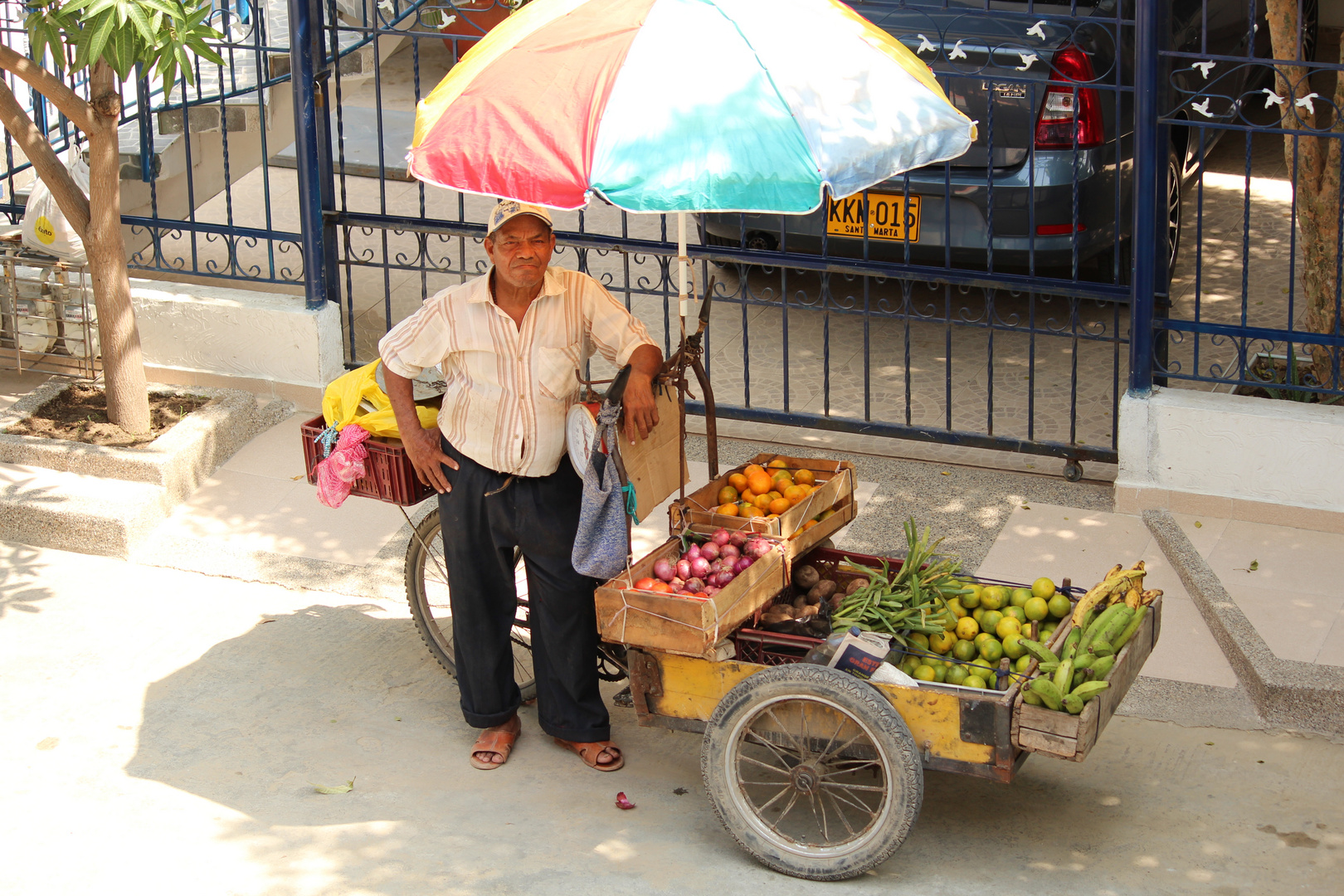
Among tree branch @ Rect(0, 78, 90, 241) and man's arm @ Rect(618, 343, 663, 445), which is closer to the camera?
man's arm @ Rect(618, 343, 663, 445)

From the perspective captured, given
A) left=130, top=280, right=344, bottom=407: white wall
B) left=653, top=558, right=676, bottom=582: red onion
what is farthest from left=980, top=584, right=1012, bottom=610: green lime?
left=130, top=280, right=344, bottom=407: white wall

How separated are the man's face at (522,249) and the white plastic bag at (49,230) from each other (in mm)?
4101

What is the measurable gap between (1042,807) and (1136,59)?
2.91 meters

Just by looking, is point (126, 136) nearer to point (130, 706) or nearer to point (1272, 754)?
point (130, 706)

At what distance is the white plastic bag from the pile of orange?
4379mm

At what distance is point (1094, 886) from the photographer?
12.8 ft

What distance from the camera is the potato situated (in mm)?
4500

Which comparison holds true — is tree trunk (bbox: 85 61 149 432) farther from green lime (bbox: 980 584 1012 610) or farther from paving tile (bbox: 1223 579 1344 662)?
paving tile (bbox: 1223 579 1344 662)

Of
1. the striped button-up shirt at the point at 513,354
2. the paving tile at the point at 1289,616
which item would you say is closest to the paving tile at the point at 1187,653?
the paving tile at the point at 1289,616

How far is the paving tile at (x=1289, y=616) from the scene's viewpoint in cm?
499

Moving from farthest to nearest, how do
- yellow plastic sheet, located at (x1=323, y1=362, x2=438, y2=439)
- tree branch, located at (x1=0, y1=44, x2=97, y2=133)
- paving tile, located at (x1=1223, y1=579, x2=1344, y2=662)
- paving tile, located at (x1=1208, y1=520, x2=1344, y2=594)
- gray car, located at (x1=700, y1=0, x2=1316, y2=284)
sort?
gray car, located at (x1=700, y1=0, x2=1316, y2=284)
tree branch, located at (x1=0, y1=44, x2=97, y2=133)
paving tile, located at (x1=1208, y1=520, x2=1344, y2=594)
paving tile, located at (x1=1223, y1=579, x2=1344, y2=662)
yellow plastic sheet, located at (x1=323, y1=362, x2=438, y2=439)

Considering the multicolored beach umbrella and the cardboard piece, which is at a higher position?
the multicolored beach umbrella

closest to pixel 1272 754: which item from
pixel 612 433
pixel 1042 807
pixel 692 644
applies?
pixel 1042 807

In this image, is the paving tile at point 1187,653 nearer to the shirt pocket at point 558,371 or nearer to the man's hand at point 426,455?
the shirt pocket at point 558,371
